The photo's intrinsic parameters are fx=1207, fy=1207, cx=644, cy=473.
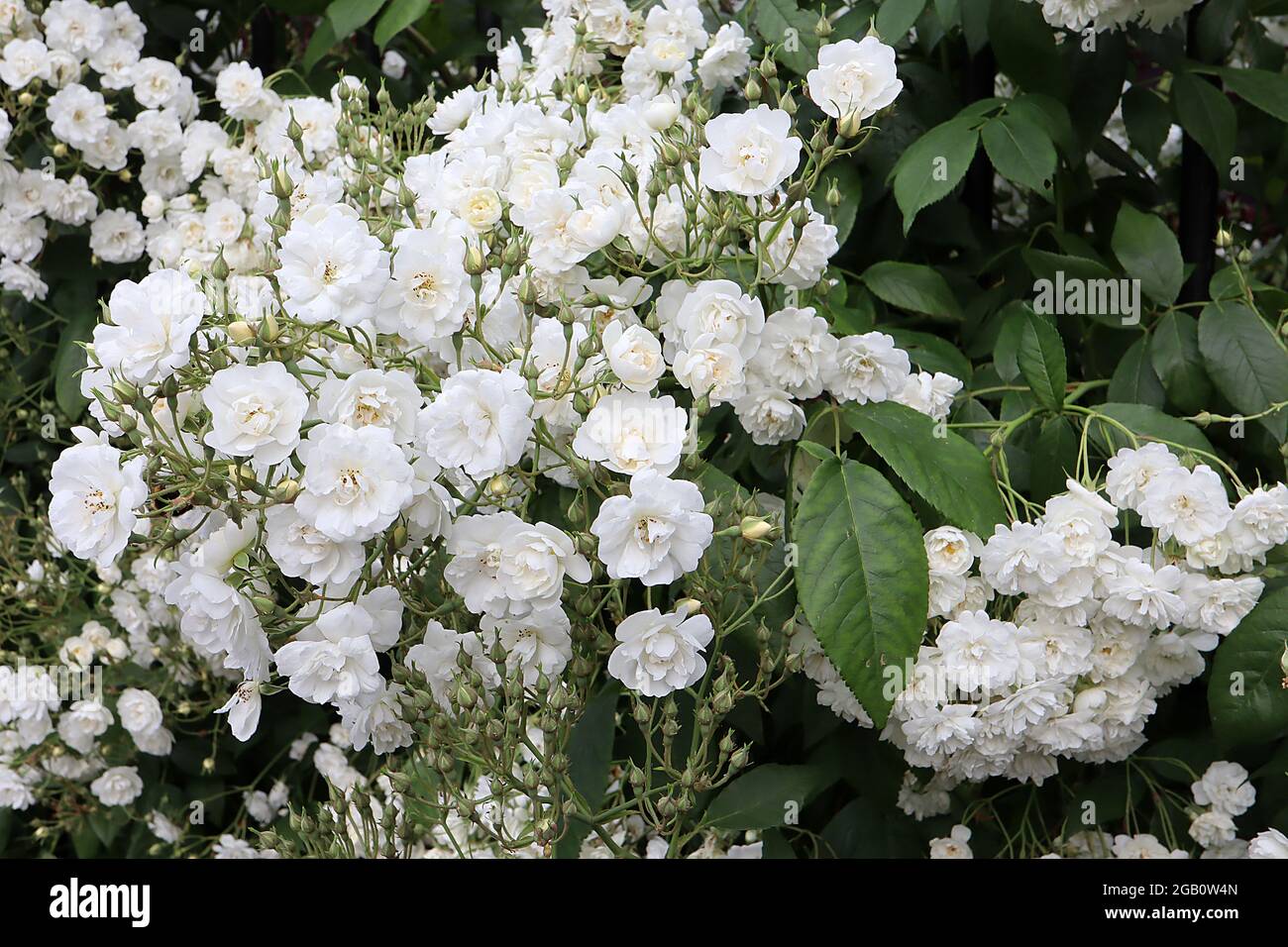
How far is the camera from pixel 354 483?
115 cm

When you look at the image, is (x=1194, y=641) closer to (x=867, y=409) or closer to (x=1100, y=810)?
(x=1100, y=810)

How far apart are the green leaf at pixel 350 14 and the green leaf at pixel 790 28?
28.0 inches

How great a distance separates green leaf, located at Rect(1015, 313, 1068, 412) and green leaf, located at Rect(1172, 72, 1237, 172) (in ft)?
1.98

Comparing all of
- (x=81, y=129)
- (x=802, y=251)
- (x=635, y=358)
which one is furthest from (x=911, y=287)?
(x=81, y=129)

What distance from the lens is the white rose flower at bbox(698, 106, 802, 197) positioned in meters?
1.35

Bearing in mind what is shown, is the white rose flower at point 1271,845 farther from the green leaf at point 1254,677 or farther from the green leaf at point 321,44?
the green leaf at point 321,44

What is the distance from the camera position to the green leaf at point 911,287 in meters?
1.85

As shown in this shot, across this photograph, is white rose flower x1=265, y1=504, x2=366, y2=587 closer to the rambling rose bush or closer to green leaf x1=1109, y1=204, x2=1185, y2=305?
the rambling rose bush

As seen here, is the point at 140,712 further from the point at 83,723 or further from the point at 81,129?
the point at 81,129

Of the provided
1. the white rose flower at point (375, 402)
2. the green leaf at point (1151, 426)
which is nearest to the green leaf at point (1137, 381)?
the green leaf at point (1151, 426)

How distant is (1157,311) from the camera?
6.23 feet

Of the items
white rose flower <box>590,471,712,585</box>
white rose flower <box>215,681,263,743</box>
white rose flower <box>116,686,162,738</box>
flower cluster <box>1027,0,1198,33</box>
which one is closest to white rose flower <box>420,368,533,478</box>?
white rose flower <box>590,471,712,585</box>
